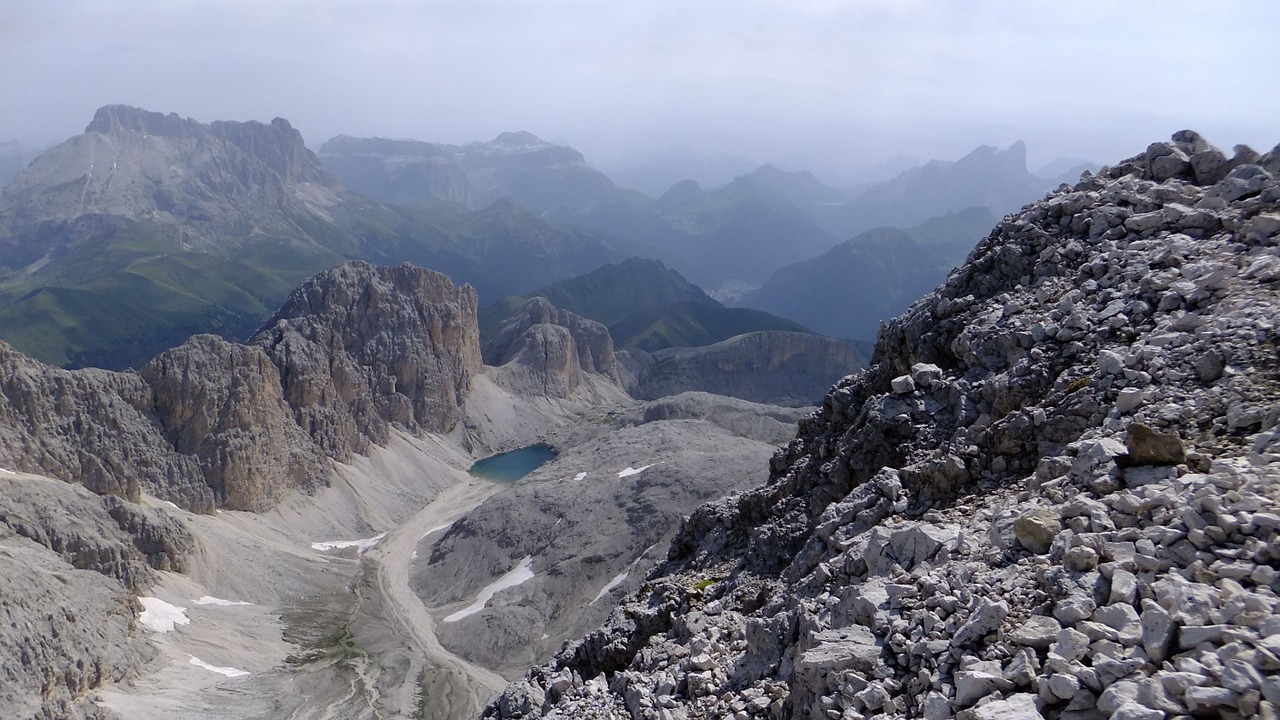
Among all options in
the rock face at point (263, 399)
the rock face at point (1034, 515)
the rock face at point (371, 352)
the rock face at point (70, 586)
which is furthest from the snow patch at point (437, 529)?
the rock face at point (1034, 515)

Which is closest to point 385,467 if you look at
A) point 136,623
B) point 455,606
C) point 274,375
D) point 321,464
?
point 321,464

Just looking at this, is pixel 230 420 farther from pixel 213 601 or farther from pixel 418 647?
pixel 418 647

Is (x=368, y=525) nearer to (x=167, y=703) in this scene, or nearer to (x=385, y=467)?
(x=385, y=467)

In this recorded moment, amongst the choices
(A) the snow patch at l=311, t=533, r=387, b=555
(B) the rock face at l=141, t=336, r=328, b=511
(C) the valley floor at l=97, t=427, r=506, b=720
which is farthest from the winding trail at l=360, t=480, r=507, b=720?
(B) the rock face at l=141, t=336, r=328, b=511

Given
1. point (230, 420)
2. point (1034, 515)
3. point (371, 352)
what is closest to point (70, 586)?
point (230, 420)

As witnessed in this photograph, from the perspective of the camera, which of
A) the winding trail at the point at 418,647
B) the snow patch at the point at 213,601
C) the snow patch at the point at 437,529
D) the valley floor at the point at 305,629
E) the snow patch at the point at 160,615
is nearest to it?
the valley floor at the point at 305,629

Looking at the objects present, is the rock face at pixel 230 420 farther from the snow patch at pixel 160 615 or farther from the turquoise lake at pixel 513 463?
the turquoise lake at pixel 513 463
